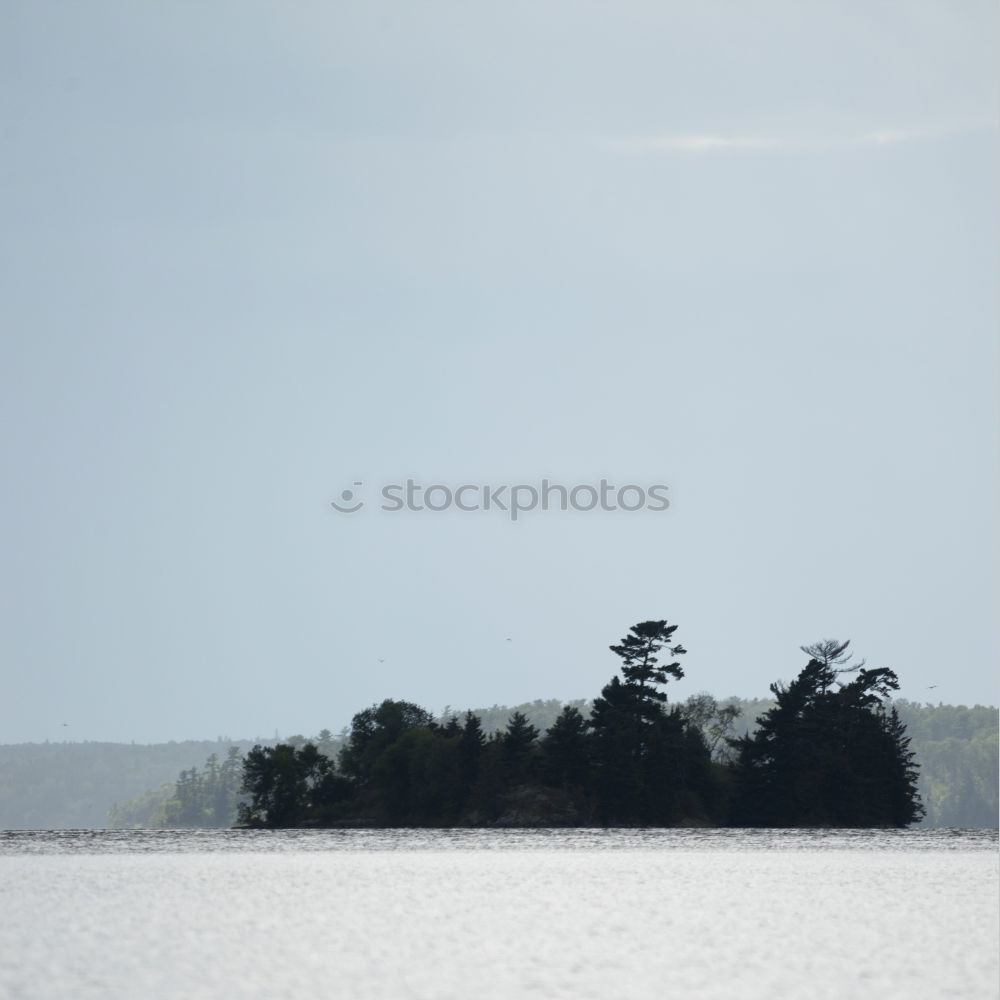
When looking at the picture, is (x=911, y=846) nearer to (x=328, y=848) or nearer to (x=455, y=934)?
(x=328, y=848)

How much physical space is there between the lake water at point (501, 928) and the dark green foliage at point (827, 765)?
5454 cm

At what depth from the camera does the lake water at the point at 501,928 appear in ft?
96.4

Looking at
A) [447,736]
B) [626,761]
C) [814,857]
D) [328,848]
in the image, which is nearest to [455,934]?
[814,857]

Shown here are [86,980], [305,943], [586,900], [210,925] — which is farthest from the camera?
[586,900]

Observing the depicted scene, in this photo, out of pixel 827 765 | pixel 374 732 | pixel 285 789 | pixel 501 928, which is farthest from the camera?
pixel 374 732

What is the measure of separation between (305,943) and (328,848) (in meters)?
59.6

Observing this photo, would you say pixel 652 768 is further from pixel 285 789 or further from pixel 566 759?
pixel 285 789

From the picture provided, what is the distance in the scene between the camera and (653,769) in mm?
136125

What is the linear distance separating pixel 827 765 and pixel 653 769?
16545 millimetres

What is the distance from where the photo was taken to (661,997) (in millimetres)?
27672

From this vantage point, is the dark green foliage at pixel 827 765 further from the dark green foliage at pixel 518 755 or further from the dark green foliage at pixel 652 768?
the dark green foliage at pixel 518 755

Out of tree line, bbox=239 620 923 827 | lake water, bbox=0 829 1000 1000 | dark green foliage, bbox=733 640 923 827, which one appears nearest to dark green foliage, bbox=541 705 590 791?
tree line, bbox=239 620 923 827

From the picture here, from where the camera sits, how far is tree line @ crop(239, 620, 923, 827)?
133250 mm

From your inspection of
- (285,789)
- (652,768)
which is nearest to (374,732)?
(285,789)
